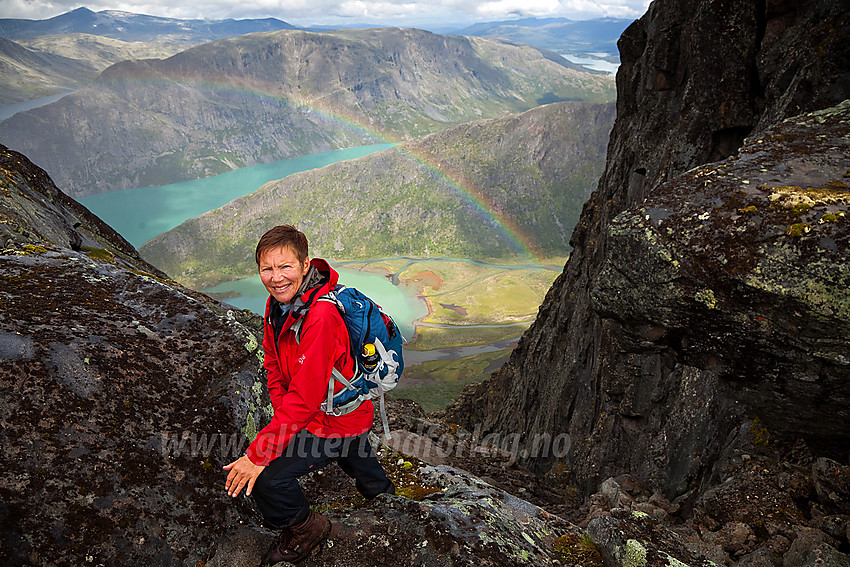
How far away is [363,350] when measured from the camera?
637cm

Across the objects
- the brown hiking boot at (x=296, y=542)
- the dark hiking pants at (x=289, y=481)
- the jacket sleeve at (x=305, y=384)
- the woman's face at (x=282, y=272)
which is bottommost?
the brown hiking boot at (x=296, y=542)

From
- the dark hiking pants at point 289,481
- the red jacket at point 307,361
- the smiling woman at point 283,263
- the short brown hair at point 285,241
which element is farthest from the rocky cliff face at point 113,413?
the short brown hair at point 285,241

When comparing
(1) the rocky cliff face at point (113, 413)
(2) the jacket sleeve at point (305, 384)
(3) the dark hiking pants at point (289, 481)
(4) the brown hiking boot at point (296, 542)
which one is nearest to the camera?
(2) the jacket sleeve at point (305, 384)

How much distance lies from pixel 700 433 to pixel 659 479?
229cm

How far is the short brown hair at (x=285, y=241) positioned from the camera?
20.5 ft

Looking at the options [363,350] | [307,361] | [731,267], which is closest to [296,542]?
[307,361]

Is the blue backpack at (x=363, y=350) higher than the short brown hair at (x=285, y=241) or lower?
lower

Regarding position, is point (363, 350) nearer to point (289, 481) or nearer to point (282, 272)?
point (282, 272)

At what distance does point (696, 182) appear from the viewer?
1006cm

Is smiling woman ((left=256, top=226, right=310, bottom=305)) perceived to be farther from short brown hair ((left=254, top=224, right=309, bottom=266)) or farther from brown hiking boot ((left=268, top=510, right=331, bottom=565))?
brown hiking boot ((left=268, top=510, right=331, bottom=565))

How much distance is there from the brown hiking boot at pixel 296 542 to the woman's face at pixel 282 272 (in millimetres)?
3149

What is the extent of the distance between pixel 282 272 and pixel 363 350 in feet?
4.93

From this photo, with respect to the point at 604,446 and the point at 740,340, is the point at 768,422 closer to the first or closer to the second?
the point at 740,340

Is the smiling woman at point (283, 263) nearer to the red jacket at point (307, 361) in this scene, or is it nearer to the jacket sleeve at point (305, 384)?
the red jacket at point (307, 361)
